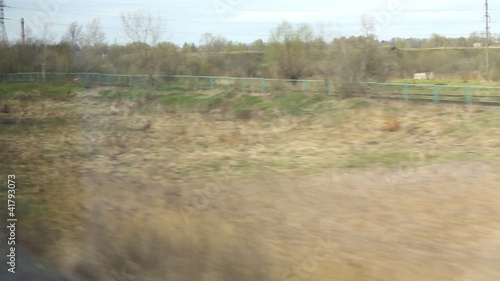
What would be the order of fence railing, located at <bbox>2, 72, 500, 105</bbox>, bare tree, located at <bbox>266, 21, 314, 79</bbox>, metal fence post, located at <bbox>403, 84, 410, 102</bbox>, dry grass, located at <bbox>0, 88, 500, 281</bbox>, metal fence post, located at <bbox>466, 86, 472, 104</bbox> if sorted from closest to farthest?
dry grass, located at <bbox>0, 88, 500, 281</bbox>, metal fence post, located at <bbox>466, 86, 472, 104</bbox>, fence railing, located at <bbox>2, 72, 500, 105</bbox>, metal fence post, located at <bbox>403, 84, 410, 102</bbox>, bare tree, located at <bbox>266, 21, 314, 79</bbox>

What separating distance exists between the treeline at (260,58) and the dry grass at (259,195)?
8.72 ft

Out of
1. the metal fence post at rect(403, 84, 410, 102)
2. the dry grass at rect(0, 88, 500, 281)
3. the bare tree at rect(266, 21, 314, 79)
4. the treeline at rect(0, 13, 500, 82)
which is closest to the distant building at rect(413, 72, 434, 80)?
the treeline at rect(0, 13, 500, 82)

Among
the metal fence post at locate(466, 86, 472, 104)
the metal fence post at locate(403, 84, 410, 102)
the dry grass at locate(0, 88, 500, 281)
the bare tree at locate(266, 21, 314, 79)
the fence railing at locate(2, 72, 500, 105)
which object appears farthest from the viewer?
the bare tree at locate(266, 21, 314, 79)

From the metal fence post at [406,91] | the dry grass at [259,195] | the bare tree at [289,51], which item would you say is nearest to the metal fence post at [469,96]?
the dry grass at [259,195]

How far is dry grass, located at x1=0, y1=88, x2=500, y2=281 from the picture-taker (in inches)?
256

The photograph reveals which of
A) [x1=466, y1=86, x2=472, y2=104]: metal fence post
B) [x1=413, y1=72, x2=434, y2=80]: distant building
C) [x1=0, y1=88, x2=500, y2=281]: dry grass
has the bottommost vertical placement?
[x1=0, y1=88, x2=500, y2=281]: dry grass

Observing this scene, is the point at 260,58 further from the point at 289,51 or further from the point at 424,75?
the point at 424,75

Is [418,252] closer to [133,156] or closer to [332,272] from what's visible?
[332,272]

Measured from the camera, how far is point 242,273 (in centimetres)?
585

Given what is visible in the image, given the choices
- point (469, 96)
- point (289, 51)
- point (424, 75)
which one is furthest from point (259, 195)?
point (424, 75)

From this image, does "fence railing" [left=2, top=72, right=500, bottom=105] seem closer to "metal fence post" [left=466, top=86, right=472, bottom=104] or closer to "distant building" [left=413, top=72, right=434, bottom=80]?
"metal fence post" [left=466, top=86, right=472, bottom=104]

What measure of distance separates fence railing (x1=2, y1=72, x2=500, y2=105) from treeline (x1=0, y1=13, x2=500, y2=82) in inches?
15.5

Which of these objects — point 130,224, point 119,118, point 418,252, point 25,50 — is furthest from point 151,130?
point 418,252

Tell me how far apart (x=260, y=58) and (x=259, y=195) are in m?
30.2
